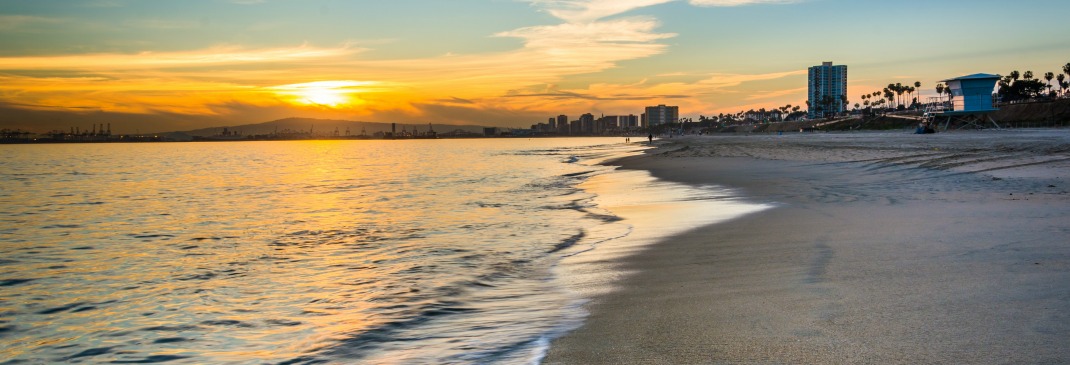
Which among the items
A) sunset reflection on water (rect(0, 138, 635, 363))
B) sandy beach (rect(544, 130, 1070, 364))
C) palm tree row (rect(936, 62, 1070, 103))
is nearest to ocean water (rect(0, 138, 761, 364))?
sunset reflection on water (rect(0, 138, 635, 363))

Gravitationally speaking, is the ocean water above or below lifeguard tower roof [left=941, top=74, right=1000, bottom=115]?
below

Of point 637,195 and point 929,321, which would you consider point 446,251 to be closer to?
point 929,321

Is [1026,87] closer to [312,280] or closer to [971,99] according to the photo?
[971,99]

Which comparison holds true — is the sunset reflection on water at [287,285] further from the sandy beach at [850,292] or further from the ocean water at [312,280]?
the sandy beach at [850,292]

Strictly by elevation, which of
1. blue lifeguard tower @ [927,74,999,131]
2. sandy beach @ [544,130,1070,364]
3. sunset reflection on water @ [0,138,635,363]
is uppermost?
blue lifeguard tower @ [927,74,999,131]

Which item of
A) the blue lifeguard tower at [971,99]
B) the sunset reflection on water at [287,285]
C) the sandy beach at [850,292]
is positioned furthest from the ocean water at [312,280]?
the blue lifeguard tower at [971,99]

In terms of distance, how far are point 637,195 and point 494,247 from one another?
9341 mm

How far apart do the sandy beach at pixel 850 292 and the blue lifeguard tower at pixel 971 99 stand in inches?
2952

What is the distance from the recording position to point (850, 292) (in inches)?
243

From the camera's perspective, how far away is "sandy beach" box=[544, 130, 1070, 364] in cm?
455

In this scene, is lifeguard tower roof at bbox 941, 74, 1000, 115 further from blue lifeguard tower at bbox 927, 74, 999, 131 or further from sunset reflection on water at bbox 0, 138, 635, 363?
sunset reflection on water at bbox 0, 138, 635, 363

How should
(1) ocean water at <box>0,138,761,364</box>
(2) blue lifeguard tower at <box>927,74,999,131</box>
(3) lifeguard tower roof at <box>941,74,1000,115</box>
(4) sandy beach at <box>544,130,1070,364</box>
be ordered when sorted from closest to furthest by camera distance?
(4) sandy beach at <box>544,130,1070,364</box> → (1) ocean water at <box>0,138,761,364</box> → (3) lifeguard tower roof at <box>941,74,1000,115</box> → (2) blue lifeguard tower at <box>927,74,999,131</box>

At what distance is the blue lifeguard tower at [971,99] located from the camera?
76188mm

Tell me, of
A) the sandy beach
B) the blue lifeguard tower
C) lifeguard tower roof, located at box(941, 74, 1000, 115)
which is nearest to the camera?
the sandy beach
